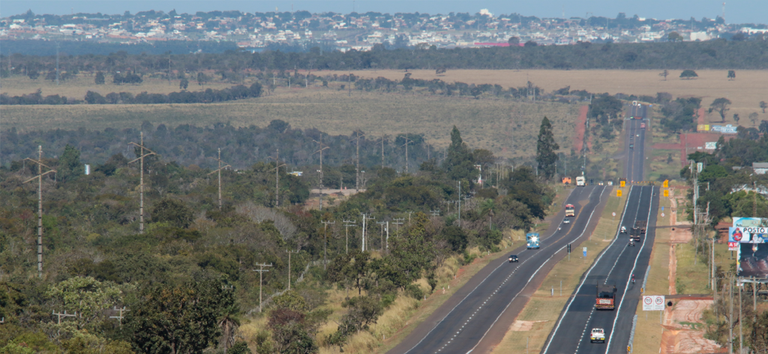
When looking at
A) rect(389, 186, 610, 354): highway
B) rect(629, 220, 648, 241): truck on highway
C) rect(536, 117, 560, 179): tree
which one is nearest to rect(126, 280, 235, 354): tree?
rect(389, 186, 610, 354): highway

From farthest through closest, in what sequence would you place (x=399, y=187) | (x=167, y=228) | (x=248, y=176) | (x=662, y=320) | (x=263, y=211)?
(x=248, y=176) → (x=399, y=187) → (x=263, y=211) → (x=167, y=228) → (x=662, y=320)

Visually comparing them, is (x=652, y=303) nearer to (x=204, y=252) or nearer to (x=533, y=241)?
(x=533, y=241)

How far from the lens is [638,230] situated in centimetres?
13050

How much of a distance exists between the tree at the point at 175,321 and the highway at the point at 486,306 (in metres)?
16.5

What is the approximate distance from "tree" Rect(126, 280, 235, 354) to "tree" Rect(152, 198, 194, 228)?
5065 cm

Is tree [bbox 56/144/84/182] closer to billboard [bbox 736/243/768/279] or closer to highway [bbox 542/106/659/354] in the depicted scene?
highway [bbox 542/106/659/354]

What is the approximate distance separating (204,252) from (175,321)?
103 feet

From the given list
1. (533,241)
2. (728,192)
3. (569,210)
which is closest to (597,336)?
(533,241)

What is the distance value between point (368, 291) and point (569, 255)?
33528 millimetres

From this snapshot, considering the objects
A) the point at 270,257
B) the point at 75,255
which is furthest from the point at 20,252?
the point at 270,257

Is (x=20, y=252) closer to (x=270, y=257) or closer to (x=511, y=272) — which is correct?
(x=270, y=257)

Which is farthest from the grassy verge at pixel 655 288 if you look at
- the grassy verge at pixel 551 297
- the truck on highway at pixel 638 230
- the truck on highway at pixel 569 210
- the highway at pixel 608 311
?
the truck on highway at pixel 569 210

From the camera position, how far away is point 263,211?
121188mm

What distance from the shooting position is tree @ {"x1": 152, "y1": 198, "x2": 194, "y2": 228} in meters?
110
